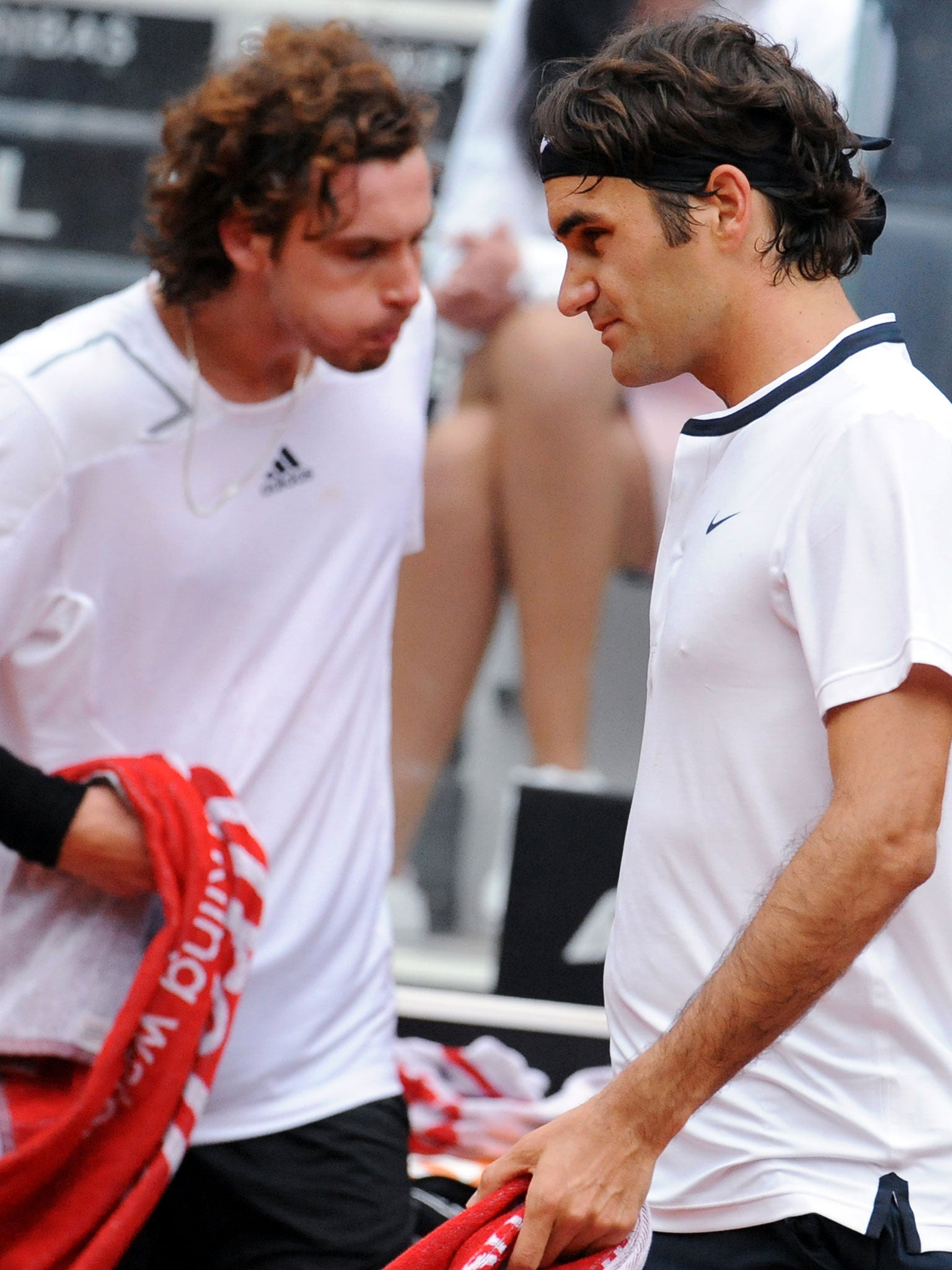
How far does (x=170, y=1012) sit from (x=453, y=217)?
2.16 metres

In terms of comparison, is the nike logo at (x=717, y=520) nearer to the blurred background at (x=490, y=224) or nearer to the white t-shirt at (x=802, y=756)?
the white t-shirt at (x=802, y=756)

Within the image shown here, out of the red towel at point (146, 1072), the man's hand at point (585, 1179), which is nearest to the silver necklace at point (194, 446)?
the red towel at point (146, 1072)

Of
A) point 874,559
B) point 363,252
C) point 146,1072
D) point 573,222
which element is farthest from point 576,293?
point 146,1072

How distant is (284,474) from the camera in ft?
8.00

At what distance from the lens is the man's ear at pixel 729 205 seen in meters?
1.60

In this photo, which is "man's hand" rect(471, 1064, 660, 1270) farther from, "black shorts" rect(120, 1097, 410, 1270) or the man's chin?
the man's chin

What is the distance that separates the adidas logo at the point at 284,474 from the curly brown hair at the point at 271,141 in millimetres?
259

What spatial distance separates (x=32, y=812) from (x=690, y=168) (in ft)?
3.77

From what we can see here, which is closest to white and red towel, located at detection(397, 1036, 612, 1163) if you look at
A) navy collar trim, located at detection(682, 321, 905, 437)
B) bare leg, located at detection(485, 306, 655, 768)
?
bare leg, located at detection(485, 306, 655, 768)

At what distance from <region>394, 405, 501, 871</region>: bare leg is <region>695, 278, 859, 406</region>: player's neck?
205cm

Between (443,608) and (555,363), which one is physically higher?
(555,363)

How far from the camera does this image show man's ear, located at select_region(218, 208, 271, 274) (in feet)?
7.93

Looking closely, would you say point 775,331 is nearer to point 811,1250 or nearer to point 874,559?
point 874,559

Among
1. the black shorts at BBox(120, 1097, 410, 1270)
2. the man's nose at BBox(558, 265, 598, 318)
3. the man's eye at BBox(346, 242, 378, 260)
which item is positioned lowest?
the black shorts at BBox(120, 1097, 410, 1270)
